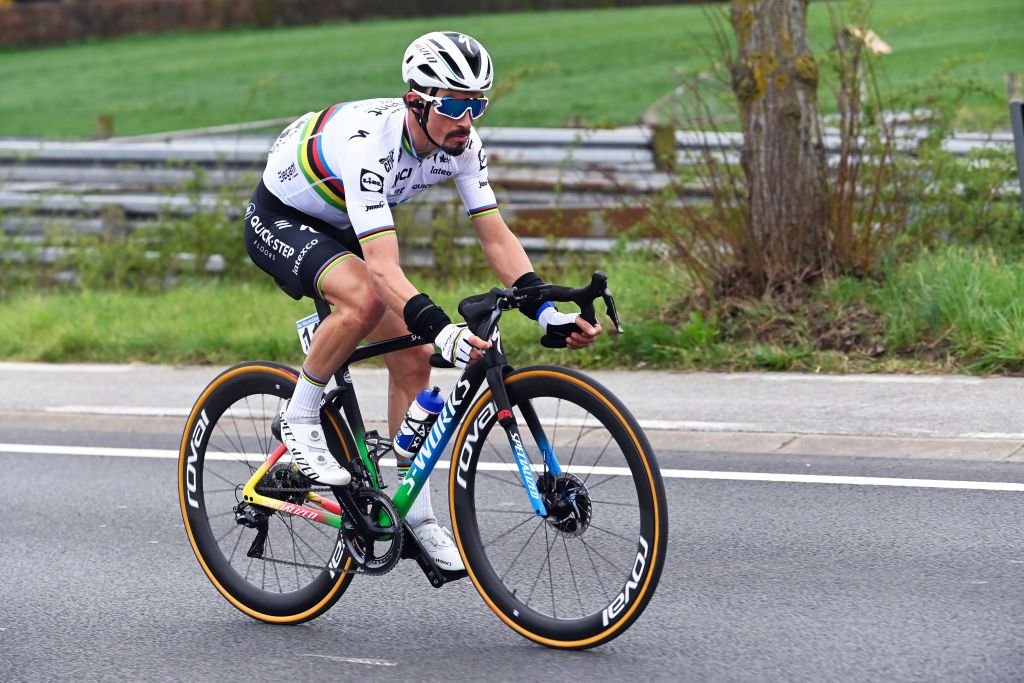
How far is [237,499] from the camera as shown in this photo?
5.54m

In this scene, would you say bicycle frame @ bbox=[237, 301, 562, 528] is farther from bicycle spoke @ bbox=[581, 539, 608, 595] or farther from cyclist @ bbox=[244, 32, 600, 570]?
bicycle spoke @ bbox=[581, 539, 608, 595]

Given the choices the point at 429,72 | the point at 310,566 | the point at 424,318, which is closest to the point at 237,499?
the point at 310,566

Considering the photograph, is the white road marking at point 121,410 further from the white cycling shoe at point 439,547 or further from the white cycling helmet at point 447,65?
the white cycling helmet at point 447,65

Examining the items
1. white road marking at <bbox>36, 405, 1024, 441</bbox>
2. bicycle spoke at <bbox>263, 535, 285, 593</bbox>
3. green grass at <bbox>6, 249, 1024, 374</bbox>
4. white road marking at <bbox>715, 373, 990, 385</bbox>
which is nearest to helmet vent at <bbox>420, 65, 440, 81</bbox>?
bicycle spoke at <bbox>263, 535, 285, 593</bbox>

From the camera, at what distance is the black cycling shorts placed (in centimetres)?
507

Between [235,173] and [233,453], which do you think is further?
[235,173]

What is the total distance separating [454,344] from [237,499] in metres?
1.42

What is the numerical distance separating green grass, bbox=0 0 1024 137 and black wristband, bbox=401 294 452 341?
40.3 ft

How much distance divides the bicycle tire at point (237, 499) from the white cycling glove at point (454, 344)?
0.76m

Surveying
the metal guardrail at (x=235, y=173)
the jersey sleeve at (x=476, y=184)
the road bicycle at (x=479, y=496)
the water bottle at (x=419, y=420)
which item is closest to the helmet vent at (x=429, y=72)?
the jersey sleeve at (x=476, y=184)

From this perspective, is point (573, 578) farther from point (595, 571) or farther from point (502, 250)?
point (502, 250)

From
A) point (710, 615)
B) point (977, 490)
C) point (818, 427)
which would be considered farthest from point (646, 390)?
point (710, 615)

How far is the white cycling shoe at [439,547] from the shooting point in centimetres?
505

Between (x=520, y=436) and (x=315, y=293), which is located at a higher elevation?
(x=315, y=293)
